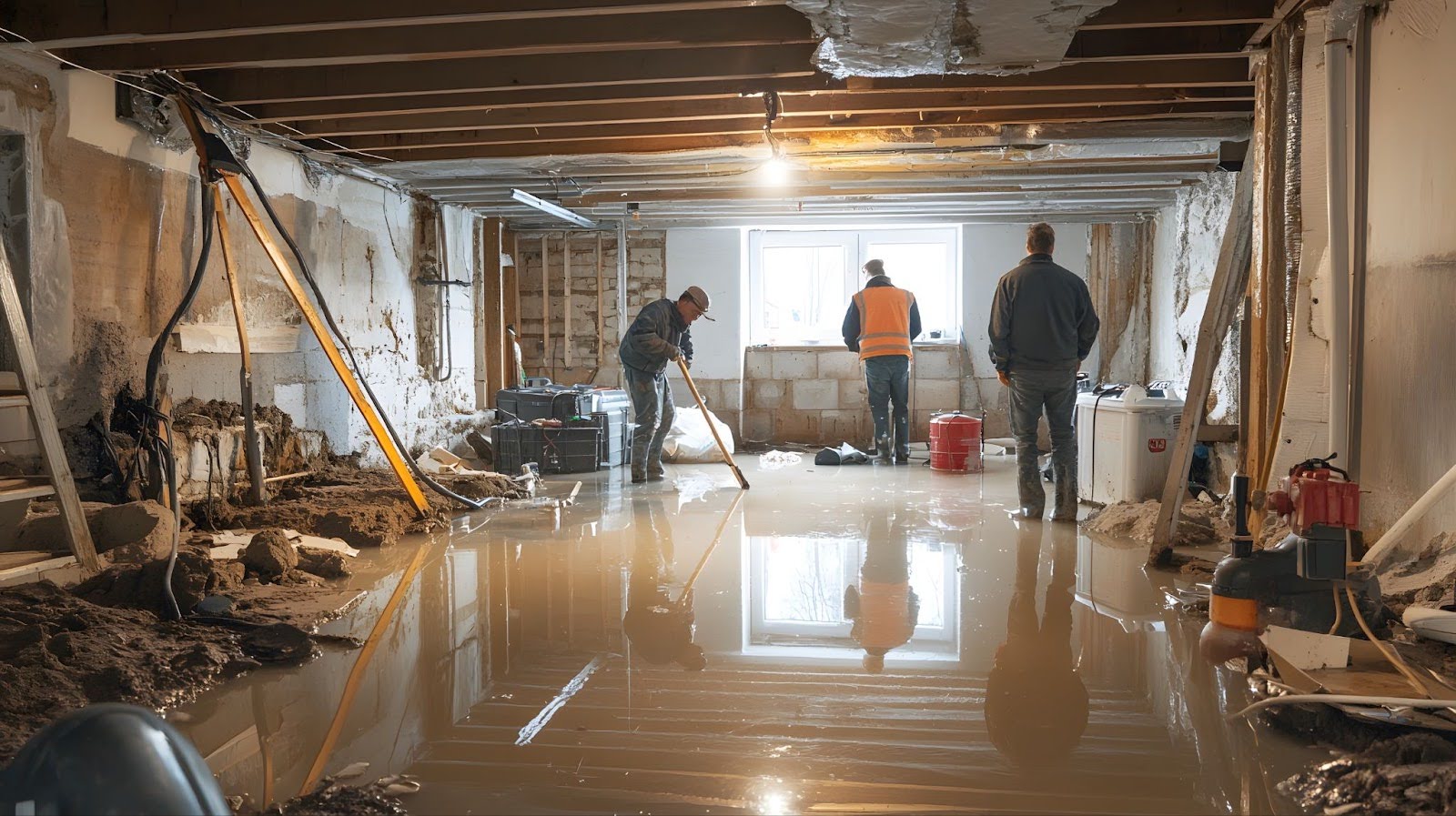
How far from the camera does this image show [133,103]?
15.2 feet

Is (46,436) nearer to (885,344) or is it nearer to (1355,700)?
(1355,700)

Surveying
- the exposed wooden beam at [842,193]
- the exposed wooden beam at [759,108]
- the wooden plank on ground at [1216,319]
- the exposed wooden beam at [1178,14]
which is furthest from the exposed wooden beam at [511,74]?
the exposed wooden beam at [842,193]

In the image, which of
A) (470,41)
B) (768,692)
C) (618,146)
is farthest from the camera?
(618,146)

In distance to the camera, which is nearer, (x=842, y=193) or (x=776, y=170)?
(x=776, y=170)

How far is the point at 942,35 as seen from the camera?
12.8 feet

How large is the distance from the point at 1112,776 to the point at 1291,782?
0.34m

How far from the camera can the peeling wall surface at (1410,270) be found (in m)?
3.05

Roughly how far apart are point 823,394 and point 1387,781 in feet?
25.5

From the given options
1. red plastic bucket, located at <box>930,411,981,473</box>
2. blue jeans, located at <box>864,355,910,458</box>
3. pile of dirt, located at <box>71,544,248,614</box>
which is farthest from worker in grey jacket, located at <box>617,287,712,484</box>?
pile of dirt, located at <box>71,544,248,614</box>

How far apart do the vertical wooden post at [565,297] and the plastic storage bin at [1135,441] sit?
548cm

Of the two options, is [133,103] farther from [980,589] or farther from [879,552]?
[980,589]

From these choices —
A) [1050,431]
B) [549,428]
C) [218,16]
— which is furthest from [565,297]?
[218,16]

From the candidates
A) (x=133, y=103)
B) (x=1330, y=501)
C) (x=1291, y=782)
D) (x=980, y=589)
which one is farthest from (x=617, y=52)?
(x=1291, y=782)

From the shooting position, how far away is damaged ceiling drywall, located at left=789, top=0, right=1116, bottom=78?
12.0 feet
